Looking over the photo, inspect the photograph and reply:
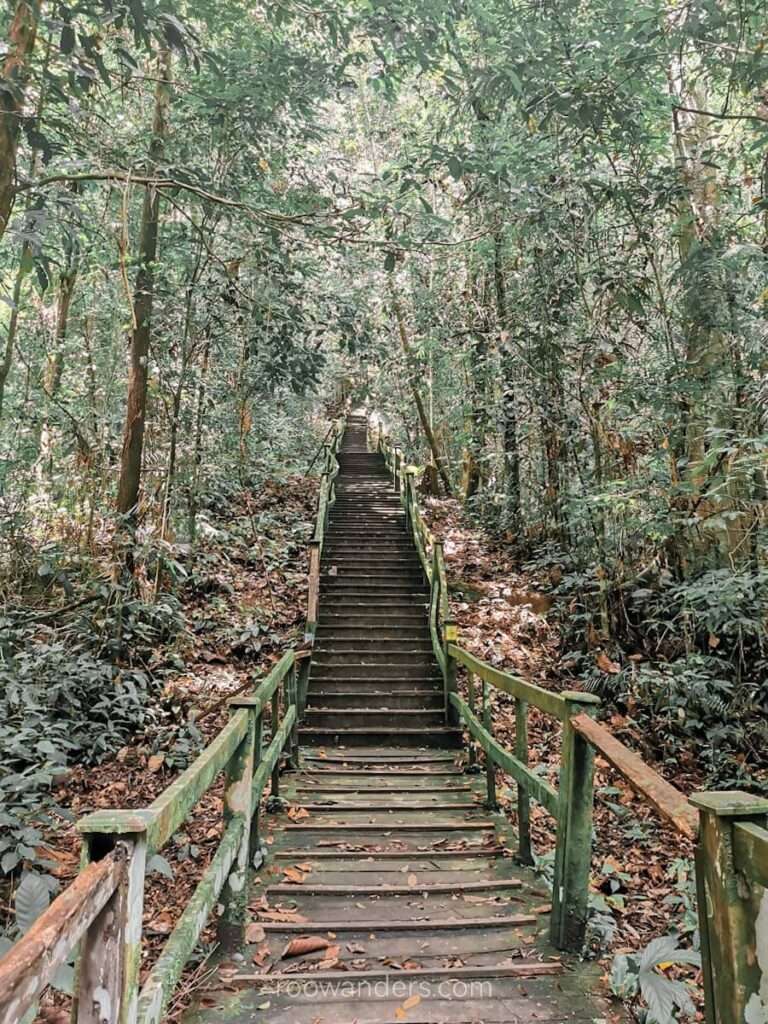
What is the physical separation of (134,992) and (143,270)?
25.5ft

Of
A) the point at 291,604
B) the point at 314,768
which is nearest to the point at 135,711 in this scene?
the point at 314,768

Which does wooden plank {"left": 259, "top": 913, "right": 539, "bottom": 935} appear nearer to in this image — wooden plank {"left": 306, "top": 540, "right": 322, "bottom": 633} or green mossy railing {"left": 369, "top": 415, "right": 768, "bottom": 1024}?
green mossy railing {"left": 369, "top": 415, "right": 768, "bottom": 1024}

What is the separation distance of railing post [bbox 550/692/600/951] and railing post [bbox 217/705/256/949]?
1.40 m

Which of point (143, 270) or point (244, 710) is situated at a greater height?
point (143, 270)

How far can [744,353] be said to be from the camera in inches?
285

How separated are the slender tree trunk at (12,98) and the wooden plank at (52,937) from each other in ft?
11.5

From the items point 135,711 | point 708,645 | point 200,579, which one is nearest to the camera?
point 135,711

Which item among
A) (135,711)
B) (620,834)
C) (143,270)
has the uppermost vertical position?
(143,270)

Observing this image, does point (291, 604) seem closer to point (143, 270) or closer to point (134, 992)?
point (143, 270)

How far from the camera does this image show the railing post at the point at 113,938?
1.39 metres

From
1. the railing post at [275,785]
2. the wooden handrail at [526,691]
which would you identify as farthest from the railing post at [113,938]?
the railing post at [275,785]

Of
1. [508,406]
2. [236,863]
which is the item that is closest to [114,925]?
[236,863]

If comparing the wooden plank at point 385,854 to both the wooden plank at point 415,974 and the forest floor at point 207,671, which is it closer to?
the forest floor at point 207,671

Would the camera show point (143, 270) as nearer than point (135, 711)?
No
